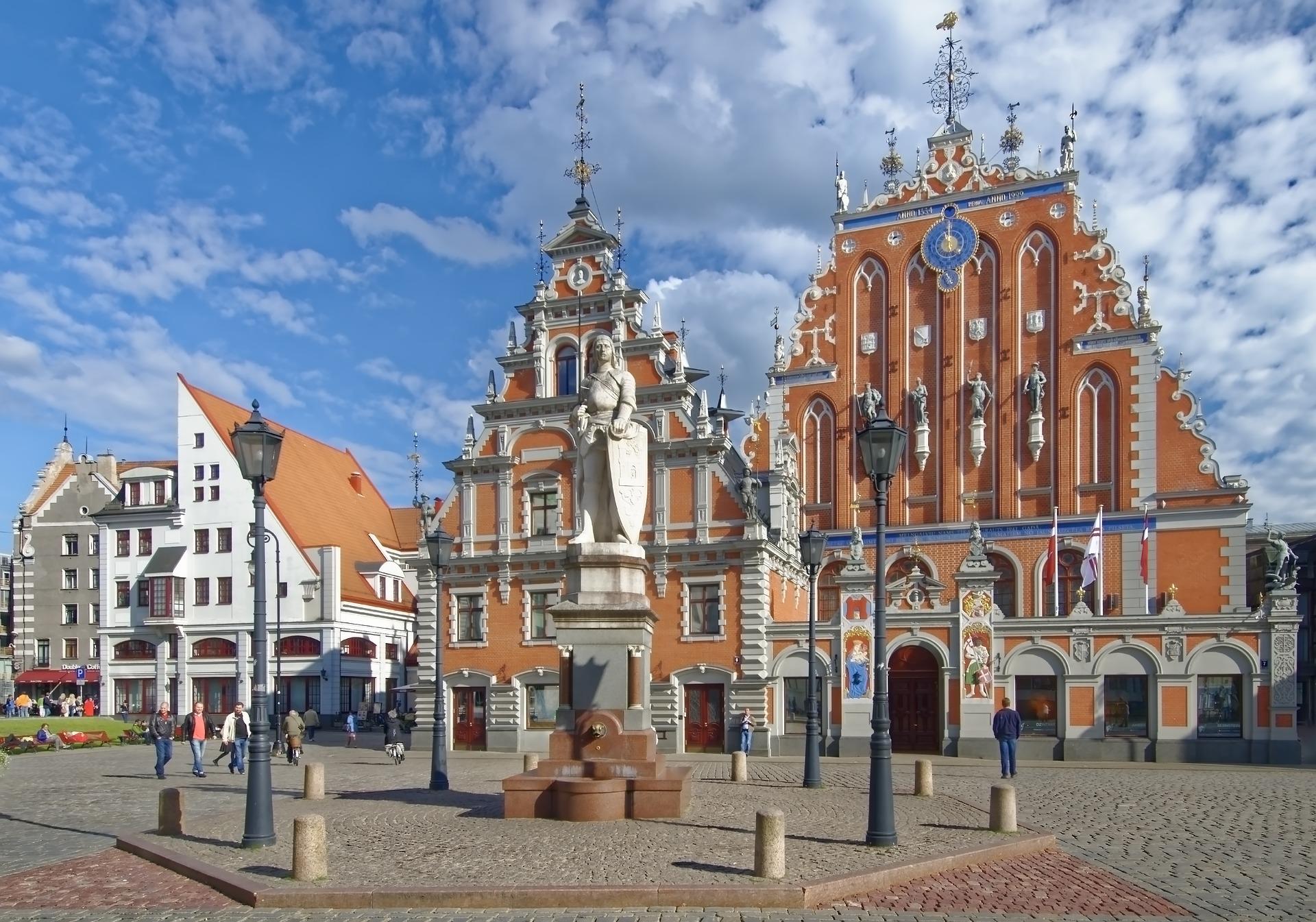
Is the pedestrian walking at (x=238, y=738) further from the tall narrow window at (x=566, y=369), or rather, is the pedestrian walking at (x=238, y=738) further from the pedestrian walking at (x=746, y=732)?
the tall narrow window at (x=566, y=369)

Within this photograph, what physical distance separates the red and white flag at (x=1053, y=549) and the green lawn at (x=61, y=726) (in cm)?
3186

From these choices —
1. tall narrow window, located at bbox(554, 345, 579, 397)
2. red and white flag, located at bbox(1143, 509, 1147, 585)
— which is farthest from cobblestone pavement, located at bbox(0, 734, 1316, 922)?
tall narrow window, located at bbox(554, 345, 579, 397)

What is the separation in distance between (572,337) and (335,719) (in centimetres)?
2266

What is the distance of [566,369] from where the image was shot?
121 ft

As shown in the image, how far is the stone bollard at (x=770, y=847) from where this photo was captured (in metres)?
10.9

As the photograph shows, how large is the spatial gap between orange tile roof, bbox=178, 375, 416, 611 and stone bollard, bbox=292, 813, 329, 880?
123ft

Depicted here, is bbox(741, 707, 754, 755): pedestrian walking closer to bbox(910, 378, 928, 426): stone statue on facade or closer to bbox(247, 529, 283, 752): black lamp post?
bbox(910, 378, 928, 426): stone statue on facade

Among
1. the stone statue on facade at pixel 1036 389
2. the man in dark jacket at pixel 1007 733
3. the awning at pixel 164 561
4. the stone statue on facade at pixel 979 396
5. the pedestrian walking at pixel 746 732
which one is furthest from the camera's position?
the awning at pixel 164 561

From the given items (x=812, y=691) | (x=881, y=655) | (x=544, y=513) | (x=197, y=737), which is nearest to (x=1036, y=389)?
(x=544, y=513)

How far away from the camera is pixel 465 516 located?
122ft

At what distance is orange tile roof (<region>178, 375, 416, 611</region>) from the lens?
168 feet

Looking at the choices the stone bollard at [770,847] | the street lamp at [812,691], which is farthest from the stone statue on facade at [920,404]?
the stone bollard at [770,847]

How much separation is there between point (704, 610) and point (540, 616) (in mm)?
5451

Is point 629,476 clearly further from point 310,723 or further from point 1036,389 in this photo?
point 310,723
